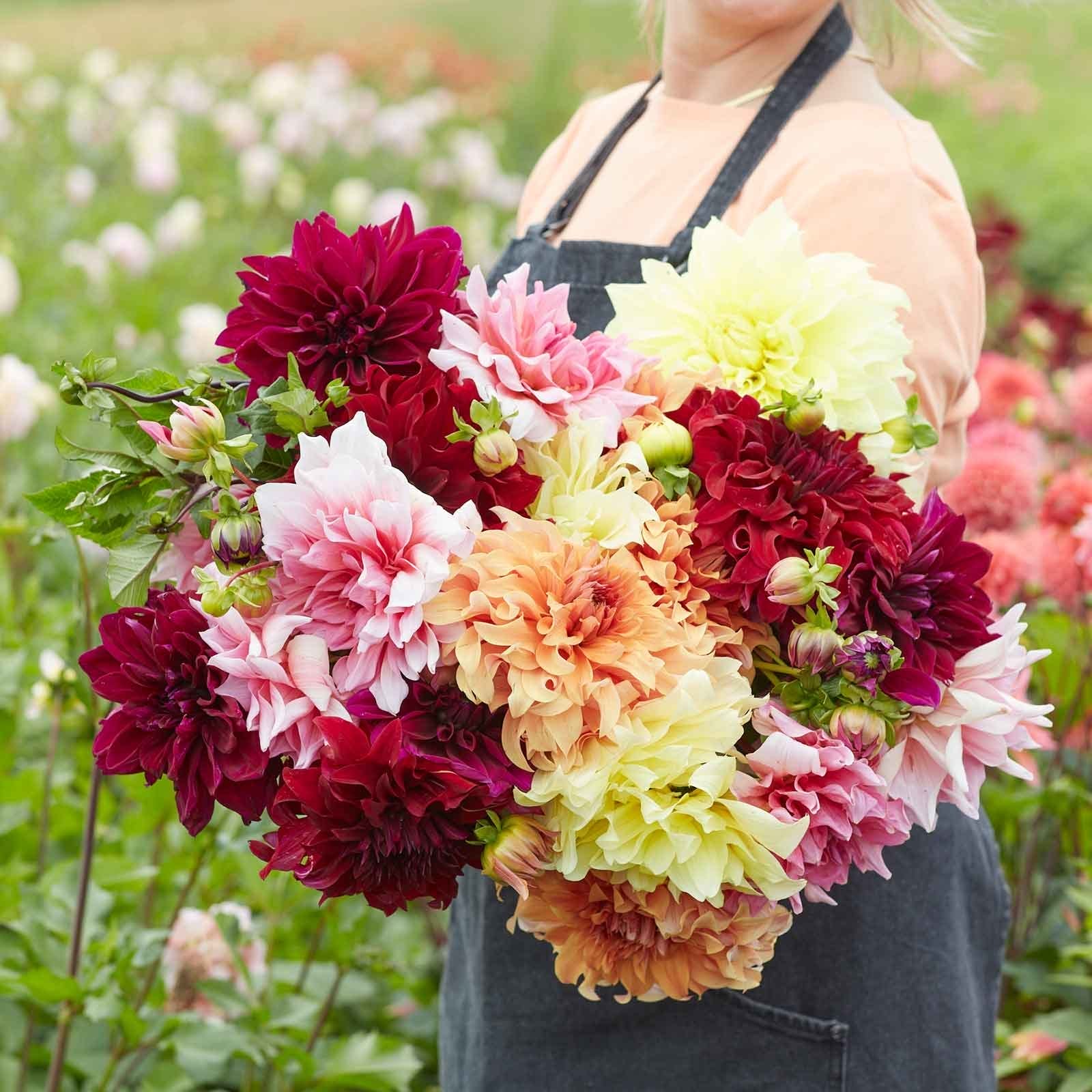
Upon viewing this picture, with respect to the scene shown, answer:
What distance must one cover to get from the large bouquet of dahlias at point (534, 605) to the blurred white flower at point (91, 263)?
11.3 feet

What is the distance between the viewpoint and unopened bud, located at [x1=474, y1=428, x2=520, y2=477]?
83 cm

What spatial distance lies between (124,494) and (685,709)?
411 mm

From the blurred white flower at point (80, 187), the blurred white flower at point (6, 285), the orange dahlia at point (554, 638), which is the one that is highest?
the blurred white flower at point (80, 187)

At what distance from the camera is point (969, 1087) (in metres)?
1.28

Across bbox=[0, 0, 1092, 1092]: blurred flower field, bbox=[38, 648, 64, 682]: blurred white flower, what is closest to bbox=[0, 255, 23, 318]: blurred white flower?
bbox=[0, 0, 1092, 1092]: blurred flower field

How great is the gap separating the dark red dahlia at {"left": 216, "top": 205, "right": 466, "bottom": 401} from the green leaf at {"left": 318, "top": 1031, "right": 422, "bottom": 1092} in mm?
1112

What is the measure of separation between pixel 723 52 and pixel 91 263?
3.14m

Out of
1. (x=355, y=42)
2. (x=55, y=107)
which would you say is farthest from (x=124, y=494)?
(x=355, y=42)

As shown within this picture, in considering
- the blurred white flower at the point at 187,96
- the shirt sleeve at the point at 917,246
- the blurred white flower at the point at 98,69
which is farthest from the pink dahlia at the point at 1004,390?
the blurred white flower at the point at 187,96

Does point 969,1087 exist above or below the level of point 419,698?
below

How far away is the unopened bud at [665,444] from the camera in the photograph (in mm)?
902

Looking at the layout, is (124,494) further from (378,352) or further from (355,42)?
(355,42)

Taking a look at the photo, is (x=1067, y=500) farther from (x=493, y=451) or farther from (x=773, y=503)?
(x=493, y=451)

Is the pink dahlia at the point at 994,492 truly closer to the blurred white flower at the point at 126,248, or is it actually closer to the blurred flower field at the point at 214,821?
the blurred flower field at the point at 214,821
